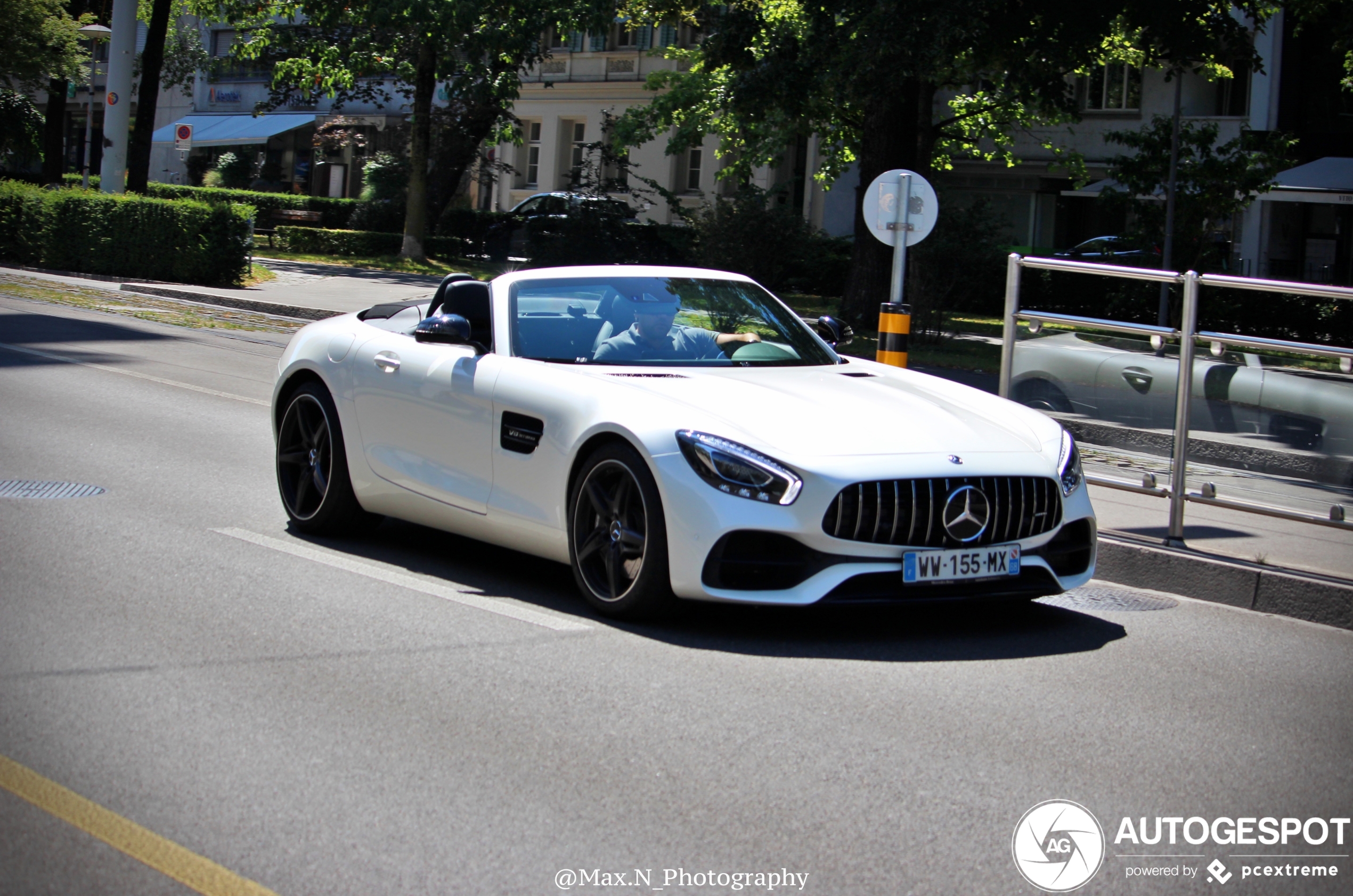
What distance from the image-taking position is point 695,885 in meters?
3.53

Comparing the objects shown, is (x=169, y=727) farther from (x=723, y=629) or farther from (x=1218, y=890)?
(x=1218, y=890)

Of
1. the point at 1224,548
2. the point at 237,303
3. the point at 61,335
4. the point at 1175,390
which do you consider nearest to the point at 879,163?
the point at 237,303

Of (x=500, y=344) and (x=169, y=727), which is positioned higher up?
(x=500, y=344)

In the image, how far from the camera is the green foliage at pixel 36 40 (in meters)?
37.3

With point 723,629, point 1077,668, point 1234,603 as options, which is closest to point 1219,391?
point 1234,603

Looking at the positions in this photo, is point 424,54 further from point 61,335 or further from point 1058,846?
point 1058,846

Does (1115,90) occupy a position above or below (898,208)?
above

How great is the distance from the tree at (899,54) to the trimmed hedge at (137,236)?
28.2ft

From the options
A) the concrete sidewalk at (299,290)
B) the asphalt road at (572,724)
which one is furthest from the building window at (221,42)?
the asphalt road at (572,724)

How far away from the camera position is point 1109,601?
23.6 feet

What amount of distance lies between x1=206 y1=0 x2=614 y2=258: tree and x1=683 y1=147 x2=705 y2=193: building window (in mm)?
9020

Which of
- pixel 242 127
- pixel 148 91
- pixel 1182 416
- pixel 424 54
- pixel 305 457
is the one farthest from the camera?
pixel 242 127

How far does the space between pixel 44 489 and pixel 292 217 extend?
132 feet

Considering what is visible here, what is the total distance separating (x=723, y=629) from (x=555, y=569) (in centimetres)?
134
